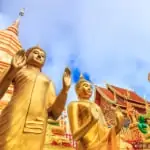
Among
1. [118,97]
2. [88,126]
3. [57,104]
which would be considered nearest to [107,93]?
[118,97]

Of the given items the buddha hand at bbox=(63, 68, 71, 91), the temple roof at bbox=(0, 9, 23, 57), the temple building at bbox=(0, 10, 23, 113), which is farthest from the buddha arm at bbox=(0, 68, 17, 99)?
the temple roof at bbox=(0, 9, 23, 57)

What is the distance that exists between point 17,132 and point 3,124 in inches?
6.8

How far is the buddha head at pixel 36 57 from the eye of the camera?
129 inches

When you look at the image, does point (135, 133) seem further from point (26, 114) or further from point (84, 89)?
point (26, 114)

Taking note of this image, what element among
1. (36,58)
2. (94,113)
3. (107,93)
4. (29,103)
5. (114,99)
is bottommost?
(29,103)

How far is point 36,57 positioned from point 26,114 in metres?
0.75

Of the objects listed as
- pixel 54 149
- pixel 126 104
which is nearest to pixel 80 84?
pixel 54 149

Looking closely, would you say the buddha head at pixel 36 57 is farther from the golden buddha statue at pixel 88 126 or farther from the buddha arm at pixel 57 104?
the golden buddha statue at pixel 88 126

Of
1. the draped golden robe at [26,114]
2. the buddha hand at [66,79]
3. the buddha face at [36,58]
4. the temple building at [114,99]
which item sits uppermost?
the temple building at [114,99]

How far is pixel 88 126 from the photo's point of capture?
3426 mm

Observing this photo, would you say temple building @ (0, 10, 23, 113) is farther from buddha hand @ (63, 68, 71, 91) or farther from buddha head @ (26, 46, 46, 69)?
buddha hand @ (63, 68, 71, 91)

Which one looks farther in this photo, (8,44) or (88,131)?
(8,44)

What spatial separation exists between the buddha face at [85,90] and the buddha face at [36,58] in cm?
104

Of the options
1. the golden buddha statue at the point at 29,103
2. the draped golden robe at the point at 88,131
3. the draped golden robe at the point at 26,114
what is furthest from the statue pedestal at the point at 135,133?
the draped golden robe at the point at 26,114
